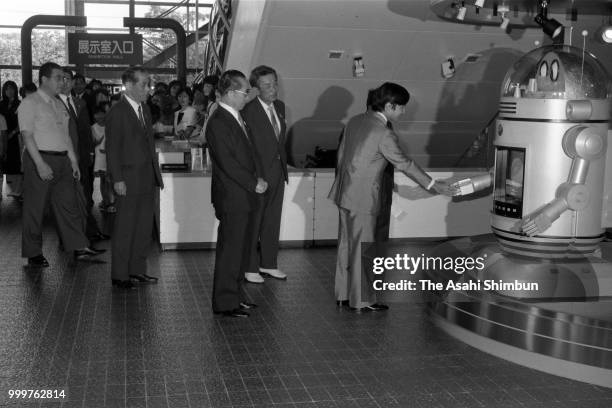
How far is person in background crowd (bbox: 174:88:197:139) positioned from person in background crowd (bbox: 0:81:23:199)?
2231 millimetres

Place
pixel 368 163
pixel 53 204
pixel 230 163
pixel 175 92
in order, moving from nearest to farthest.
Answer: pixel 230 163 → pixel 368 163 → pixel 53 204 → pixel 175 92

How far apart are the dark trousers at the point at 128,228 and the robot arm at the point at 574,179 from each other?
2.94 meters

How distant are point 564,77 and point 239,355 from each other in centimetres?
256

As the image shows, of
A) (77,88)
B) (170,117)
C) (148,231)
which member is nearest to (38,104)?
(148,231)

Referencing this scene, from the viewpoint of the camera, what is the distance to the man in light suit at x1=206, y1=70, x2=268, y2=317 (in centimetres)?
525

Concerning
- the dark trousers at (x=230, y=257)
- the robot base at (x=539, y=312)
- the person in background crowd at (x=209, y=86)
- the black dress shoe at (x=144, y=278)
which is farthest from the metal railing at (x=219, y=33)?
the robot base at (x=539, y=312)

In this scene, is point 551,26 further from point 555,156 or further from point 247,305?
point 247,305

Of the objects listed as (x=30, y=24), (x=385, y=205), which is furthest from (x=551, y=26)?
(x=30, y=24)

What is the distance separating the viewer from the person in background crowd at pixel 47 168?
21.9ft

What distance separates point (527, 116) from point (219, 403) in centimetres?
256

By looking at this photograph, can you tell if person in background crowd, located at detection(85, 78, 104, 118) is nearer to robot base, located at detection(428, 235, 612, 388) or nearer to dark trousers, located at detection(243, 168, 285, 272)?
dark trousers, located at detection(243, 168, 285, 272)

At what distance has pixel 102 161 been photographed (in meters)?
9.62

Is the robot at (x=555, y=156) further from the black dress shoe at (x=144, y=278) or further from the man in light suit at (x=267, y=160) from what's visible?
the black dress shoe at (x=144, y=278)

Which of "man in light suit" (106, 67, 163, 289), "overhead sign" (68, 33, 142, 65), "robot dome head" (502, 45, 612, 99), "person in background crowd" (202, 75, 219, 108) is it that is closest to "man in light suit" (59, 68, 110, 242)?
"man in light suit" (106, 67, 163, 289)
